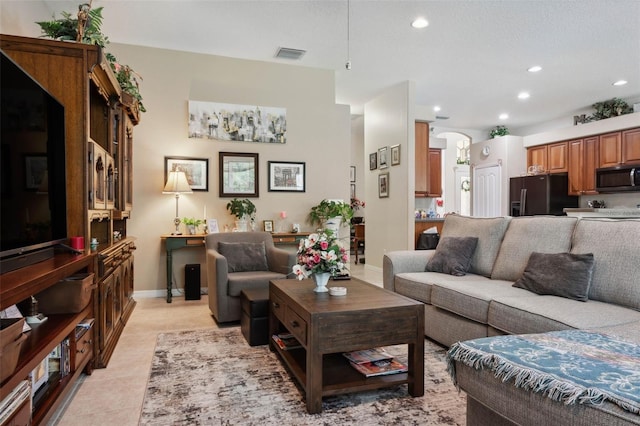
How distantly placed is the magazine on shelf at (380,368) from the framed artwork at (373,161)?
16.3 ft

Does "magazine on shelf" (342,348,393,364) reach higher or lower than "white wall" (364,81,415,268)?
lower

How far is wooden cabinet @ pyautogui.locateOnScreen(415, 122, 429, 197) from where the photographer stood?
6.49 metres

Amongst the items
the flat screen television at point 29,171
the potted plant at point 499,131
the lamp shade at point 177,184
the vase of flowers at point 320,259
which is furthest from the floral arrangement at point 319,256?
the potted plant at point 499,131

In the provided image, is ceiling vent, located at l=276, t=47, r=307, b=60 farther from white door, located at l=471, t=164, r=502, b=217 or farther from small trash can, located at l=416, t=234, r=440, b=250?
→ white door, located at l=471, t=164, r=502, b=217

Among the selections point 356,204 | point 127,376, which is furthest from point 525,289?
point 356,204

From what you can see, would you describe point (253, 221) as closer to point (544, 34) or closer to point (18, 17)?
point (18, 17)

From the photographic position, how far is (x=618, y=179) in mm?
6426

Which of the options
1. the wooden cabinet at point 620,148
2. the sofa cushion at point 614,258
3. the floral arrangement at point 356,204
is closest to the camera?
the sofa cushion at point 614,258

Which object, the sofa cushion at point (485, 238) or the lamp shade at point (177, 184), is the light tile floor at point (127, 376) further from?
the sofa cushion at point (485, 238)

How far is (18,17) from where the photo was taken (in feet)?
10.1

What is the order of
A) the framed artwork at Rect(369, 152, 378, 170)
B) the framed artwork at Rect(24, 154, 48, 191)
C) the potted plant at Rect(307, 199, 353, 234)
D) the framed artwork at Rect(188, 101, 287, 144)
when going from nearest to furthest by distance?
the framed artwork at Rect(24, 154, 48, 191), the framed artwork at Rect(188, 101, 287, 144), the potted plant at Rect(307, 199, 353, 234), the framed artwork at Rect(369, 152, 378, 170)

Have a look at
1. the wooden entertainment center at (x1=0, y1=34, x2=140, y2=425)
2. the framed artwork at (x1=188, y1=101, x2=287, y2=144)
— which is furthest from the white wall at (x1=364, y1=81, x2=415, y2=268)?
the wooden entertainment center at (x1=0, y1=34, x2=140, y2=425)

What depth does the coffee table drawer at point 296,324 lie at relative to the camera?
82.0 inches

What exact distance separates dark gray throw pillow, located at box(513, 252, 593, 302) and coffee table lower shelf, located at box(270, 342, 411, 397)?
110 centimetres
